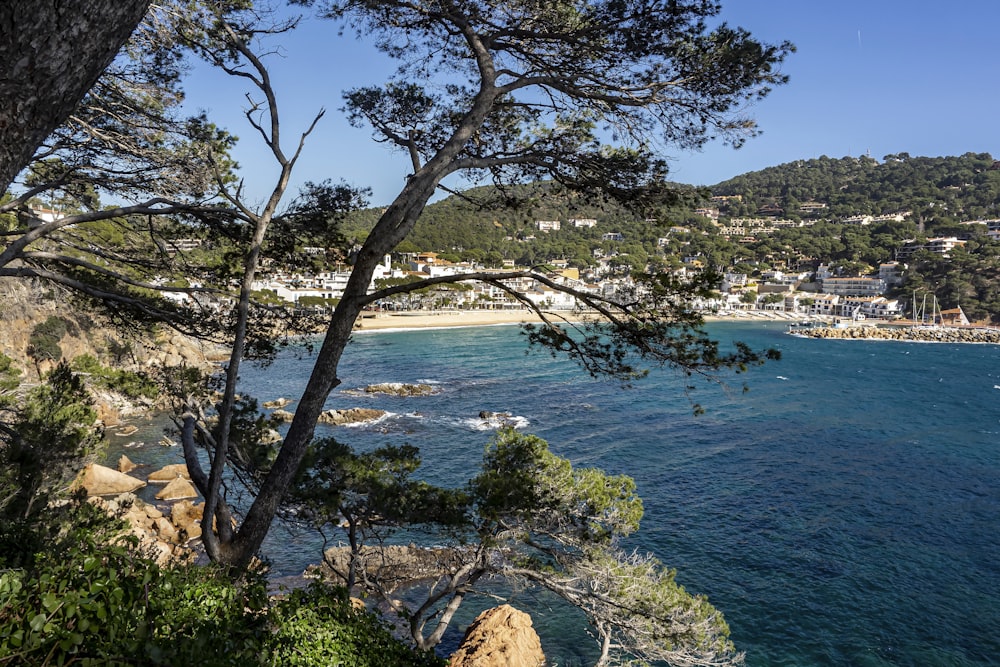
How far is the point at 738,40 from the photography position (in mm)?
4164

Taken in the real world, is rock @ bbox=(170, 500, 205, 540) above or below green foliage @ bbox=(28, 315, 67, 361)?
below

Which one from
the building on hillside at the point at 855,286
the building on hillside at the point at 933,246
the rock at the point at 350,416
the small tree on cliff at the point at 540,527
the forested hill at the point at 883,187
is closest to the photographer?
the small tree on cliff at the point at 540,527

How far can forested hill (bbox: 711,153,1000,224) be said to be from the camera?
11150 centimetres

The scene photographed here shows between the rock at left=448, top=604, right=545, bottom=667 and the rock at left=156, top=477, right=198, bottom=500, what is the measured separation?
9.43 m

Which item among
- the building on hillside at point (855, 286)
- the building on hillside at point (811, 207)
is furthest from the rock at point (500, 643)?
the building on hillside at point (811, 207)

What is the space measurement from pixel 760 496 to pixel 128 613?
1715 cm

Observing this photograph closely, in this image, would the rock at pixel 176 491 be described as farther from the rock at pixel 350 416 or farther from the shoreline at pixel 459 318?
the shoreline at pixel 459 318

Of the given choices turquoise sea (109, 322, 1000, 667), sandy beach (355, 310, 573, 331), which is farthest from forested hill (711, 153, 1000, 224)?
turquoise sea (109, 322, 1000, 667)

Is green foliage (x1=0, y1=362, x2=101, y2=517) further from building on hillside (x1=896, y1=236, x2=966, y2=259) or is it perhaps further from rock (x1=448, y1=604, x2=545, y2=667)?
building on hillside (x1=896, y1=236, x2=966, y2=259)

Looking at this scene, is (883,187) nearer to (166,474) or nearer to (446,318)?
(446,318)

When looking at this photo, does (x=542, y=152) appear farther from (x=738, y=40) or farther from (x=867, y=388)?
(x=867, y=388)

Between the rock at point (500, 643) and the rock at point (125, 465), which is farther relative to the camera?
the rock at point (125, 465)

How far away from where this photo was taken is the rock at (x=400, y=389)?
96.2 feet

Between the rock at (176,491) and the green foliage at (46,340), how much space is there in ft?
29.8
